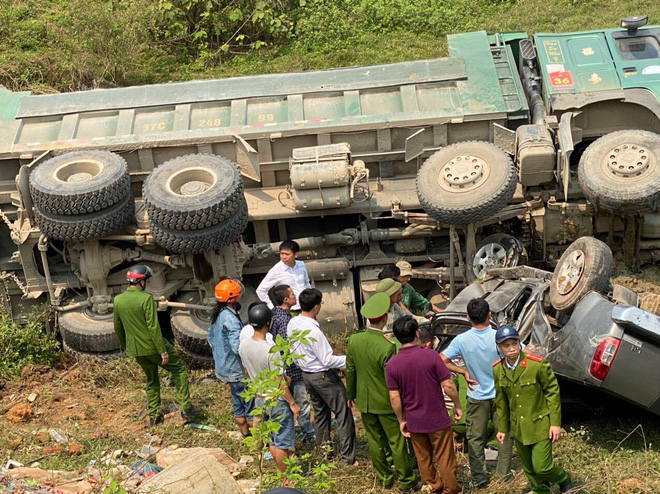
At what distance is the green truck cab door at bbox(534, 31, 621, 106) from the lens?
10.1 meters

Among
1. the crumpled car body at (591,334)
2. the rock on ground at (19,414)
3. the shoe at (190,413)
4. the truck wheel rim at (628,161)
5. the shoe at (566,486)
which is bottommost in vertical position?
the rock on ground at (19,414)

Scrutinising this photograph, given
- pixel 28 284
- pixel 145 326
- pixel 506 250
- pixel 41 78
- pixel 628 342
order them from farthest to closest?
pixel 41 78 < pixel 28 284 < pixel 506 250 < pixel 145 326 < pixel 628 342

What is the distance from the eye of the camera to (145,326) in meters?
8.14

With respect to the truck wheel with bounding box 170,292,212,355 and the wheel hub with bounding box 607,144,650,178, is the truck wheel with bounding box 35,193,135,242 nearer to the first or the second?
the truck wheel with bounding box 170,292,212,355

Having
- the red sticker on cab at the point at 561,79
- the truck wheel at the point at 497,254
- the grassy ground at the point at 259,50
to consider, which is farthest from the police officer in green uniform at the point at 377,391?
the grassy ground at the point at 259,50

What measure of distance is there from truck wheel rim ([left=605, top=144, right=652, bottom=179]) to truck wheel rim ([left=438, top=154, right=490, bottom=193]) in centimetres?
112

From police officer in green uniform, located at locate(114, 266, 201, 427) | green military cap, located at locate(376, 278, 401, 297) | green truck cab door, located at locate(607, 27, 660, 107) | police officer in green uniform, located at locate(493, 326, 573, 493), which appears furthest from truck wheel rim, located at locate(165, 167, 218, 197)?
green truck cab door, located at locate(607, 27, 660, 107)

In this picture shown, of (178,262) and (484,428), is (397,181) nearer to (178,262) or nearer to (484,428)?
(178,262)

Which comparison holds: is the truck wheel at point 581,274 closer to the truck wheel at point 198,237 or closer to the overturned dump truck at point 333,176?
the overturned dump truck at point 333,176

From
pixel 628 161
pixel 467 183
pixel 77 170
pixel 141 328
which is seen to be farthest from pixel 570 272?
pixel 77 170

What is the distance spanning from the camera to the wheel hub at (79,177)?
9.53 metres

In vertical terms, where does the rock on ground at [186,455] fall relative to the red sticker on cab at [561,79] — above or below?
below

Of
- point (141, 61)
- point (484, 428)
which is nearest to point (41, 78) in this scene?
point (141, 61)

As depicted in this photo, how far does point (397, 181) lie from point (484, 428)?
406 centimetres
